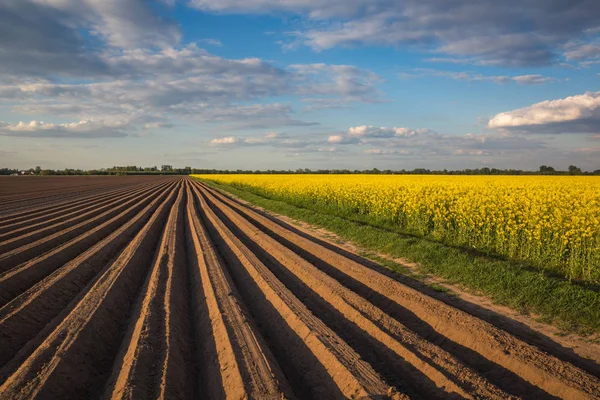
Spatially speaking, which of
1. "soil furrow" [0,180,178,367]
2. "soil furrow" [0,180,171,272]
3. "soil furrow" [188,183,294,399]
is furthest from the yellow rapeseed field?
"soil furrow" [0,180,171,272]

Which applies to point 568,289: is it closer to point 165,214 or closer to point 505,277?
point 505,277

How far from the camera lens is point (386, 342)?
5785 millimetres

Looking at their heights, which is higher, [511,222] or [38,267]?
[511,222]

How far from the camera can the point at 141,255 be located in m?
11.9

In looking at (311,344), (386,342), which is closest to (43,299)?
(311,344)

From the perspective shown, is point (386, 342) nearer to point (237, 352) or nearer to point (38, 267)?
point (237, 352)

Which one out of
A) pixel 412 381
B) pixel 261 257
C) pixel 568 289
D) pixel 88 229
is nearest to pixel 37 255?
pixel 88 229

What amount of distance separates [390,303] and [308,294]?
69.3 inches

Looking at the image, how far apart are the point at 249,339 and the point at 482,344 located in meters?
3.49

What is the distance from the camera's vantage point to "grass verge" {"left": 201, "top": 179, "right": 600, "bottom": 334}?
695 cm

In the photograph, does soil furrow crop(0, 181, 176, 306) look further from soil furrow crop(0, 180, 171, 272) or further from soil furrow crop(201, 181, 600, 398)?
soil furrow crop(201, 181, 600, 398)

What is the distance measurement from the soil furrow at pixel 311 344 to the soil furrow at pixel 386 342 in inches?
14.4

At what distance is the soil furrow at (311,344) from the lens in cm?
462

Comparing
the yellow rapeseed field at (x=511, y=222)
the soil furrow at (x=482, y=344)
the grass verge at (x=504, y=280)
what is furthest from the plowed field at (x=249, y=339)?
the yellow rapeseed field at (x=511, y=222)
